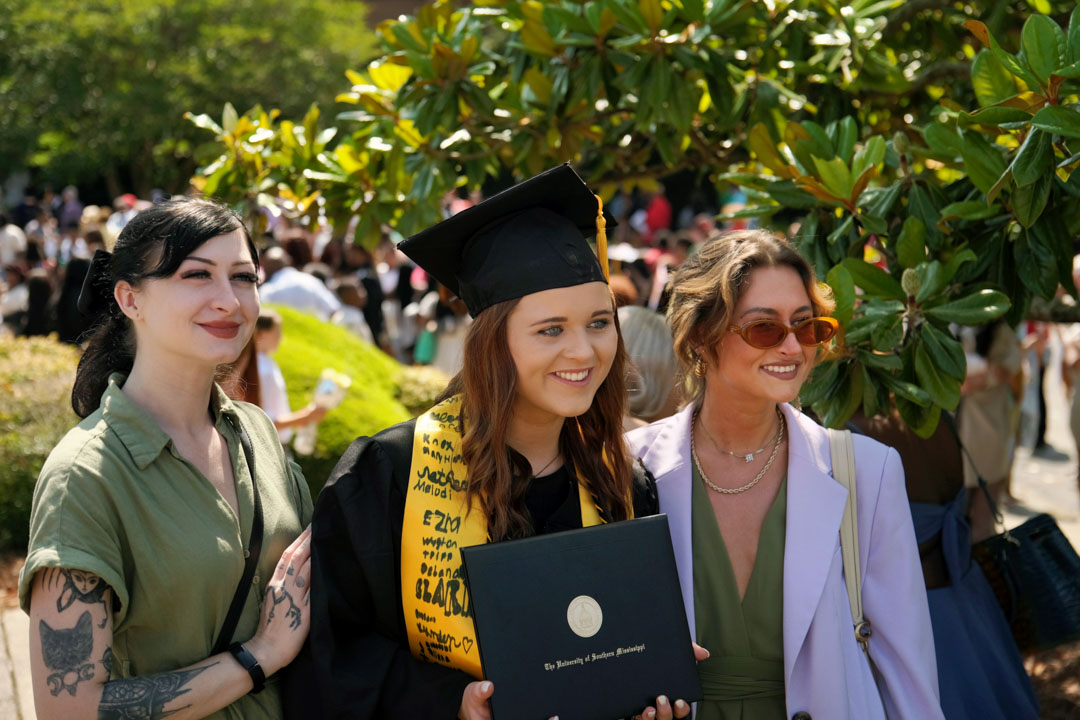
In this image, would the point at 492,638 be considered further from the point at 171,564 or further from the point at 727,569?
the point at 727,569

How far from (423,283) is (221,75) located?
1833 centimetres

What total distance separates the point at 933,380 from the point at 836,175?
2.15 feet

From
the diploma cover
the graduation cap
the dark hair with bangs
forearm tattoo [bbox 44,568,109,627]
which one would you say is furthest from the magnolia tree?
forearm tattoo [bbox 44,568,109,627]

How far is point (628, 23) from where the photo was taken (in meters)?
3.44

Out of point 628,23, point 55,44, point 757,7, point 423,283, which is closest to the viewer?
point 628,23

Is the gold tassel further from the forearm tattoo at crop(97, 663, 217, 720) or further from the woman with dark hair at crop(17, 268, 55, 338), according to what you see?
the woman with dark hair at crop(17, 268, 55, 338)

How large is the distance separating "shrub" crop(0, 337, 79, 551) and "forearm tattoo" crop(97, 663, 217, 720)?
176 inches

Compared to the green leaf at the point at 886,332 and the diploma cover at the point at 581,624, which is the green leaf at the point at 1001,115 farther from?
the diploma cover at the point at 581,624

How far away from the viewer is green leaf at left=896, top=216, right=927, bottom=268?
2.97 m

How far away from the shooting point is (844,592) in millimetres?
2664

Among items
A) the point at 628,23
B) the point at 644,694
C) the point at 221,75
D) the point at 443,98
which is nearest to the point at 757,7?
the point at 628,23

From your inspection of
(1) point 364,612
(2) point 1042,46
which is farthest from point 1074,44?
(1) point 364,612

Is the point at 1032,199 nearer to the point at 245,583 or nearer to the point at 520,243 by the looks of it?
the point at 520,243

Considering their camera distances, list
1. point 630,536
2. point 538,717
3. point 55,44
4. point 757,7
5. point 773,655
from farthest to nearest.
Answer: point 55,44, point 757,7, point 773,655, point 630,536, point 538,717
